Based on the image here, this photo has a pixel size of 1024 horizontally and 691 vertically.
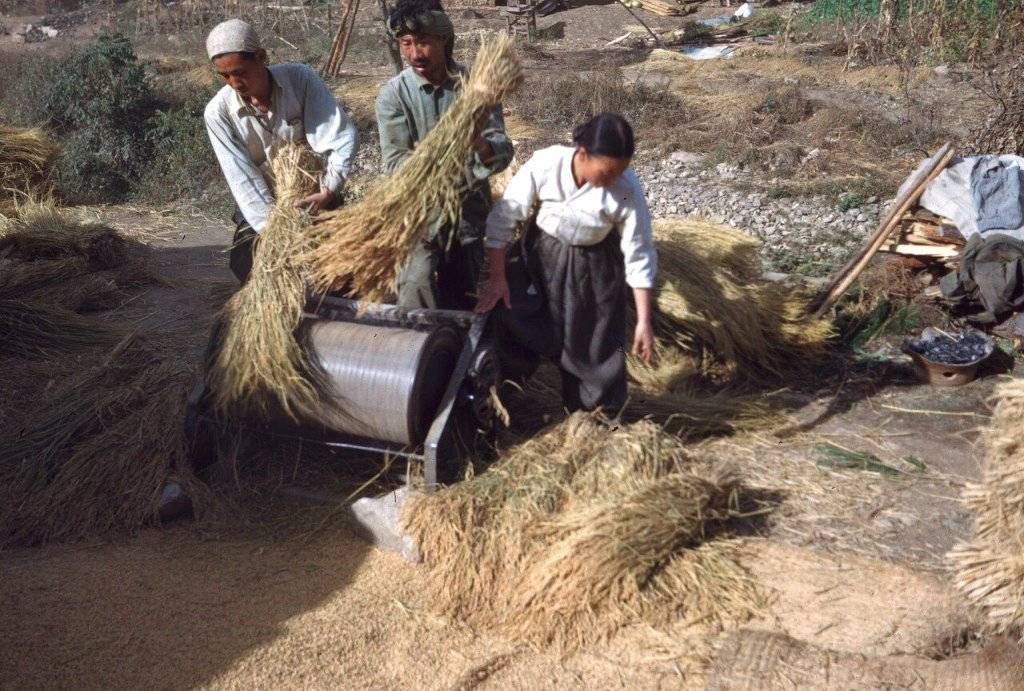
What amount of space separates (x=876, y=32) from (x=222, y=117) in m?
10.8

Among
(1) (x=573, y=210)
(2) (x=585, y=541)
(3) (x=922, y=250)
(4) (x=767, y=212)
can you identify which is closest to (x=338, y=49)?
(4) (x=767, y=212)

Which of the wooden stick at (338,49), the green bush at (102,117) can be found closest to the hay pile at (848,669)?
the green bush at (102,117)

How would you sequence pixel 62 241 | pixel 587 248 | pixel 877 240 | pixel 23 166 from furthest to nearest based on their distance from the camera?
pixel 23 166
pixel 62 241
pixel 877 240
pixel 587 248

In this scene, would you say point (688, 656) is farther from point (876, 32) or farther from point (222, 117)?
point (876, 32)

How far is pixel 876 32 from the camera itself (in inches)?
495

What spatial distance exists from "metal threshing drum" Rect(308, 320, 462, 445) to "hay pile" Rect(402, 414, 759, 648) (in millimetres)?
314

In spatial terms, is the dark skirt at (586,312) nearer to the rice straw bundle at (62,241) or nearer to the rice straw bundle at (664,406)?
the rice straw bundle at (664,406)

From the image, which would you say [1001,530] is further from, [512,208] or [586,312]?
[512,208]

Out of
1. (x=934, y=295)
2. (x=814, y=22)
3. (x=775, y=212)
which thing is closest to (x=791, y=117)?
(x=775, y=212)

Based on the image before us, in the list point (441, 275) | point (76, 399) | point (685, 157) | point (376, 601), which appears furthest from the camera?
point (685, 157)

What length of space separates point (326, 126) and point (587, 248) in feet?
3.99

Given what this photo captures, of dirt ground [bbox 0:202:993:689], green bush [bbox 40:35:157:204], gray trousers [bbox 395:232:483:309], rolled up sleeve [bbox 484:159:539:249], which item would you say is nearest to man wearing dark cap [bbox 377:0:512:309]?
gray trousers [bbox 395:232:483:309]

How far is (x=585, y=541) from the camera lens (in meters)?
3.34

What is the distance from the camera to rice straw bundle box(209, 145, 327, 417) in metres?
3.69
